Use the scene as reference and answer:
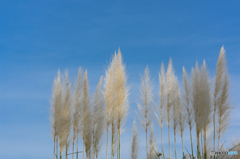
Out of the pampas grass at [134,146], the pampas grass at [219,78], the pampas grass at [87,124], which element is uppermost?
the pampas grass at [219,78]

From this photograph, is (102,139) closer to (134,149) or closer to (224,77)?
(134,149)

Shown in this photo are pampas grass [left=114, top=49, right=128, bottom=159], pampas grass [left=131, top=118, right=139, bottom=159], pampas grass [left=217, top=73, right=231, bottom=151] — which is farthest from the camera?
pampas grass [left=131, top=118, right=139, bottom=159]

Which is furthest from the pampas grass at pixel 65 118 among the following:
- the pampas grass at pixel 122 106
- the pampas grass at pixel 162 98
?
the pampas grass at pixel 162 98

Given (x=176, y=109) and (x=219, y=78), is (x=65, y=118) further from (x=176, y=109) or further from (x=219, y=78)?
(x=219, y=78)

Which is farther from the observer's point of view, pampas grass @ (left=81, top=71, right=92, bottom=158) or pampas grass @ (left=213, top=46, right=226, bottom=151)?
pampas grass @ (left=213, top=46, right=226, bottom=151)

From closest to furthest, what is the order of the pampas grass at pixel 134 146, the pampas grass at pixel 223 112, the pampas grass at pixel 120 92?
1. the pampas grass at pixel 120 92
2. the pampas grass at pixel 223 112
3. the pampas grass at pixel 134 146

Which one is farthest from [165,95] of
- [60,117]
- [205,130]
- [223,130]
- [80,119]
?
[60,117]

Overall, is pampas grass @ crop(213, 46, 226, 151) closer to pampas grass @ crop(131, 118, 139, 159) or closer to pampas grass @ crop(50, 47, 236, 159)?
pampas grass @ crop(50, 47, 236, 159)

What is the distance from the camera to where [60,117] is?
5.27m

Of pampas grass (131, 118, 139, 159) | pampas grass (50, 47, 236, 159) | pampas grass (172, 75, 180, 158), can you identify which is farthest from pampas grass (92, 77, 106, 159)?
pampas grass (131, 118, 139, 159)

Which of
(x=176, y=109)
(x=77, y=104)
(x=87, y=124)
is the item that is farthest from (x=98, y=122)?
(x=176, y=109)

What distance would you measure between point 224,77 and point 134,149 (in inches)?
116

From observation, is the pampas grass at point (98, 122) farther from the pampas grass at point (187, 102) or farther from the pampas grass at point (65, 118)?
the pampas grass at point (187, 102)

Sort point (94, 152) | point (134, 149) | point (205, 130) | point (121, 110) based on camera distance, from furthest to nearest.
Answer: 1. point (134, 149)
2. point (205, 130)
3. point (94, 152)
4. point (121, 110)
